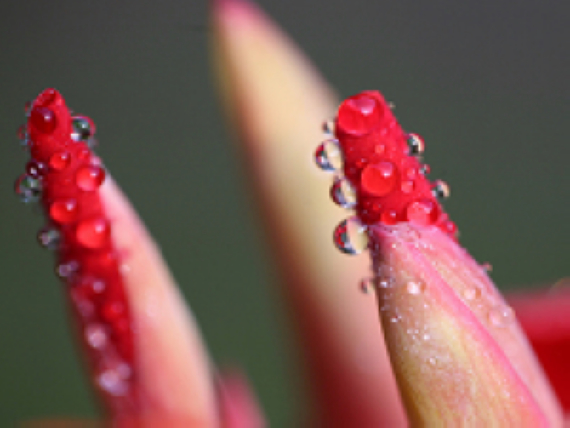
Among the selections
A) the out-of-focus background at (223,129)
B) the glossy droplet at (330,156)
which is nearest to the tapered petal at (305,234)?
the glossy droplet at (330,156)

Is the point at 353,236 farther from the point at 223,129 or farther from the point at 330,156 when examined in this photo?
the point at 223,129

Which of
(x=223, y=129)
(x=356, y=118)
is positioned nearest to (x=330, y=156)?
(x=356, y=118)

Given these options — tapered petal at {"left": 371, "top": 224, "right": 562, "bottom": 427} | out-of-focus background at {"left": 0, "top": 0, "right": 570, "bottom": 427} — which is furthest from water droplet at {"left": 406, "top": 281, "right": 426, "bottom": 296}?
out-of-focus background at {"left": 0, "top": 0, "right": 570, "bottom": 427}

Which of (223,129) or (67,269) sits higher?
(223,129)

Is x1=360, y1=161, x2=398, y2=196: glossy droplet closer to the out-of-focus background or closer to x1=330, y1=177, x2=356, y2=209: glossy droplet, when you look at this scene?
x1=330, y1=177, x2=356, y2=209: glossy droplet

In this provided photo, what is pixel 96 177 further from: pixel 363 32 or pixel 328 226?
pixel 363 32

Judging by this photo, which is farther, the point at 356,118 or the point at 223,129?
the point at 223,129

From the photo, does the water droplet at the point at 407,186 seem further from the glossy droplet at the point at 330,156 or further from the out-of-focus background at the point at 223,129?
the out-of-focus background at the point at 223,129
